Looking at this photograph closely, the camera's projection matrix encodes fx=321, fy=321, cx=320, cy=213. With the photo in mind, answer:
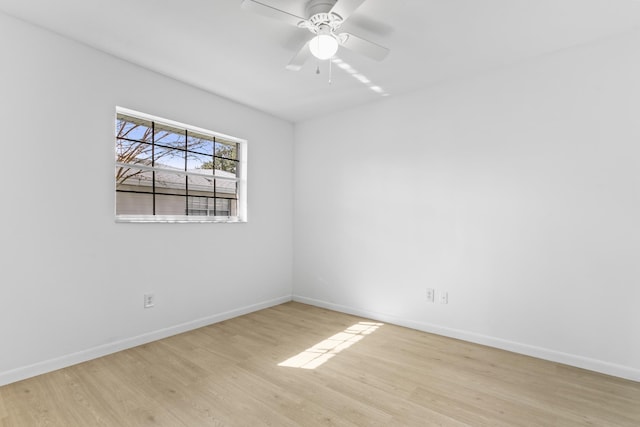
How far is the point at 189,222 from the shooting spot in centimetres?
330

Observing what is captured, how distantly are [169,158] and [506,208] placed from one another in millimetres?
3250

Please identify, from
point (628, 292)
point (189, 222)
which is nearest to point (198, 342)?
point (189, 222)

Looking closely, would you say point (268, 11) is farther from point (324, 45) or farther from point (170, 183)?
point (170, 183)

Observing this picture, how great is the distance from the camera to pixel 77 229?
8.26ft

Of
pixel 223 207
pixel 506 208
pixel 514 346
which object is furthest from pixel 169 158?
pixel 514 346

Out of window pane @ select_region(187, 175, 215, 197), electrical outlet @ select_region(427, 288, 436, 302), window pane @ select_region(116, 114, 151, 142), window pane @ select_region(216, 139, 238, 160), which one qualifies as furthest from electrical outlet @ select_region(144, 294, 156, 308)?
electrical outlet @ select_region(427, 288, 436, 302)

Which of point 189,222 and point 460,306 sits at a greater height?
point 189,222

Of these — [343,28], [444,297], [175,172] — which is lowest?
[444,297]

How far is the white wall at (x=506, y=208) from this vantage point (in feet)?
7.91

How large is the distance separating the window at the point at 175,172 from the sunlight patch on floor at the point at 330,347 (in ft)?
5.81

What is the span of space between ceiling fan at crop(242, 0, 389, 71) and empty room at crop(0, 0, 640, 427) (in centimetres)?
1

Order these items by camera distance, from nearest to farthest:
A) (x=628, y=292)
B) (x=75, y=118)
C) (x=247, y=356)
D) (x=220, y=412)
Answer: (x=220, y=412) < (x=628, y=292) < (x=75, y=118) < (x=247, y=356)

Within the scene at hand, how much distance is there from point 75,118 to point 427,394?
3286mm

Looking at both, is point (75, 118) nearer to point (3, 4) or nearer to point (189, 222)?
point (3, 4)
